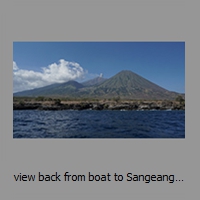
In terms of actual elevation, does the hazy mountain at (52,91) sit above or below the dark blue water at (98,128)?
above

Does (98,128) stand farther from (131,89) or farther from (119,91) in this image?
(131,89)

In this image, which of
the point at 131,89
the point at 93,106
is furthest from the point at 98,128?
the point at 131,89

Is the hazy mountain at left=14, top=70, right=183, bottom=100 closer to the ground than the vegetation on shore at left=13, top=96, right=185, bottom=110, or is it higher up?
higher up

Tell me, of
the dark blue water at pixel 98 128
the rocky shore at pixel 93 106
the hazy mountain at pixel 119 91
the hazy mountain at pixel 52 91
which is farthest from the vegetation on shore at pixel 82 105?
the hazy mountain at pixel 52 91

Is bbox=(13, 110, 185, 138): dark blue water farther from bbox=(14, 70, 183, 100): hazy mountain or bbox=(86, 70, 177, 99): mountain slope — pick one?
bbox=(86, 70, 177, 99): mountain slope

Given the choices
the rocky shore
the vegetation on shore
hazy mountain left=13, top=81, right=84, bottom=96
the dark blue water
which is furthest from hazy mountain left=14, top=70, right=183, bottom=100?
the dark blue water

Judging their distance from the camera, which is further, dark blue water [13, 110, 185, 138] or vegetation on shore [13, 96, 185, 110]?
vegetation on shore [13, 96, 185, 110]

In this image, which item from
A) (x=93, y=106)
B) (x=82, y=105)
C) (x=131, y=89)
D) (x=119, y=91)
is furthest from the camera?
(x=131, y=89)

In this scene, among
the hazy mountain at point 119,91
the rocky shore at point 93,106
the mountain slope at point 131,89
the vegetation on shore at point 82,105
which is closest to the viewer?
→ the rocky shore at point 93,106

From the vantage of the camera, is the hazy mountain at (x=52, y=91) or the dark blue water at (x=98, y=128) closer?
the dark blue water at (x=98, y=128)

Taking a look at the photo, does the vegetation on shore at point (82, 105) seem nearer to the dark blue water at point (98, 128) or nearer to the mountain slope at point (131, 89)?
the dark blue water at point (98, 128)
